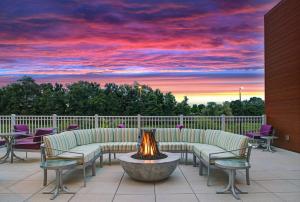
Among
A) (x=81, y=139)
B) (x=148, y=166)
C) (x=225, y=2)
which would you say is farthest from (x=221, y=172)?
(x=225, y=2)

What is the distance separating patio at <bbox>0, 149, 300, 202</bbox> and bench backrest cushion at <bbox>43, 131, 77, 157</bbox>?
0.59m

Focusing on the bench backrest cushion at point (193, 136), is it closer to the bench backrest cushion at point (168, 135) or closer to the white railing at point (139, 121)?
the bench backrest cushion at point (168, 135)

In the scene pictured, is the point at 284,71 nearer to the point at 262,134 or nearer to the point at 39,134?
the point at 262,134

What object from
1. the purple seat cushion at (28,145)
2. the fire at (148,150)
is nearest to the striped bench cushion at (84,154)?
the fire at (148,150)

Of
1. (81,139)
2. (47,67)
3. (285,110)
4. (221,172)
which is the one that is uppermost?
(47,67)

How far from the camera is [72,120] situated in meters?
12.6

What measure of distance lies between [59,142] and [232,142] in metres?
3.66

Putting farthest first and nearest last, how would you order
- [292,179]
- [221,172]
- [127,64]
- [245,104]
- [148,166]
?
1. [245,104]
2. [127,64]
3. [221,172]
4. [292,179]
5. [148,166]

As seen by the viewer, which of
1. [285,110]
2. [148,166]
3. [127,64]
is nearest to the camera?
[148,166]

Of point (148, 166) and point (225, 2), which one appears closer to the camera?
point (148, 166)

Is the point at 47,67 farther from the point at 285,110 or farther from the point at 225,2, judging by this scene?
the point at 285,110

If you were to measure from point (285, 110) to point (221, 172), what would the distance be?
4.60 metres

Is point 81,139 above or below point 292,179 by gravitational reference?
above

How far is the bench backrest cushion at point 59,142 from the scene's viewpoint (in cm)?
617
